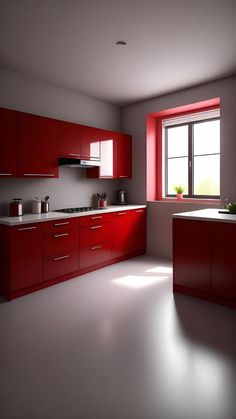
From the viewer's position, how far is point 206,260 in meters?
2.93

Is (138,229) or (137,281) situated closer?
(137,281)

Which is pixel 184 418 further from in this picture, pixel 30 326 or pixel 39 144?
pixel 39 144

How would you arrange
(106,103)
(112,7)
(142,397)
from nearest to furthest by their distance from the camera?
(142,397) → (112,7) → (106,103)

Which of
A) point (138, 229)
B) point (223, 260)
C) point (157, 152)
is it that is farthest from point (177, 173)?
point (223, 260)

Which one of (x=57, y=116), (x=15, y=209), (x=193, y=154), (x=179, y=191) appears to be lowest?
(x=15, y=209)

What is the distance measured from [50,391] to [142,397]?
536mm

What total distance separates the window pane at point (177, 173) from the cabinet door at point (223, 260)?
2.01m


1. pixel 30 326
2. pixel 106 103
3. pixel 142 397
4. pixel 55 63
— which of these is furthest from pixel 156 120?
pixel 142 397

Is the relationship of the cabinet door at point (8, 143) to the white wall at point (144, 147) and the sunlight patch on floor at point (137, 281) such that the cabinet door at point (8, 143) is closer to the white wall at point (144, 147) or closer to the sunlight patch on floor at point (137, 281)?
the sunlight patch on floor at point (137, 281)

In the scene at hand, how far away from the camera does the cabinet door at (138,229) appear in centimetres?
466

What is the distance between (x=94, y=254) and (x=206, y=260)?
1616 mm

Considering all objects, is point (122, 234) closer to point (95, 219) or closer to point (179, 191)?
point (95, 219)

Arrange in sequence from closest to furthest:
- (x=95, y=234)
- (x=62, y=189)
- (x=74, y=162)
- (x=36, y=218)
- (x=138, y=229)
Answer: (x=36, y=218), (x=74, y=162), (x=95, y=234), (x=62, y=189), (x=138, y=229)

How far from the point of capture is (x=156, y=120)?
5043mm
